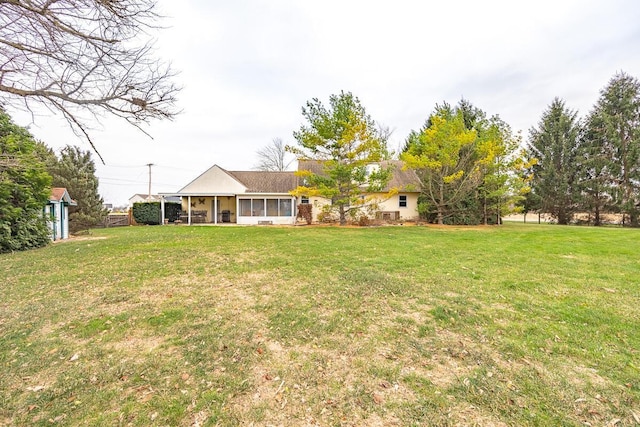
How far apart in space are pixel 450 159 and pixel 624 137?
17.8m

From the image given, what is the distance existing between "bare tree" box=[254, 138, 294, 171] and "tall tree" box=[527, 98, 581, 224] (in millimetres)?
27514

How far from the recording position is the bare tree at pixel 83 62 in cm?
326

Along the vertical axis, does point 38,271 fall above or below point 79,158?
below

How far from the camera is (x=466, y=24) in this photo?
10.0 metres

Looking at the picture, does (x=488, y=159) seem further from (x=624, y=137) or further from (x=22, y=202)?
(x=22, y=202)

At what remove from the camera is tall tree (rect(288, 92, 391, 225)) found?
51.1 ft

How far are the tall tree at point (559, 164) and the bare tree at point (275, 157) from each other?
27.5 meters

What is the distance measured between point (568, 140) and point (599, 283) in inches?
1016

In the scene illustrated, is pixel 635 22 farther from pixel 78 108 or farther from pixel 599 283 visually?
pixel 78 108

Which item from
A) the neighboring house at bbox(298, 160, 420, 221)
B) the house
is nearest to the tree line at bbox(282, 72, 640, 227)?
the neighboring house at bbox(298, 160, 420, 221)

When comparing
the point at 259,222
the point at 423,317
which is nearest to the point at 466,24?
the point at 423,317

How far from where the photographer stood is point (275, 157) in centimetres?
3906

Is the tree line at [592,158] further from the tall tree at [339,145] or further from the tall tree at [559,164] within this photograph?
the tall tree at [339,145]

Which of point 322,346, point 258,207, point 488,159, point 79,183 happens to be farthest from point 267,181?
point 322,346
